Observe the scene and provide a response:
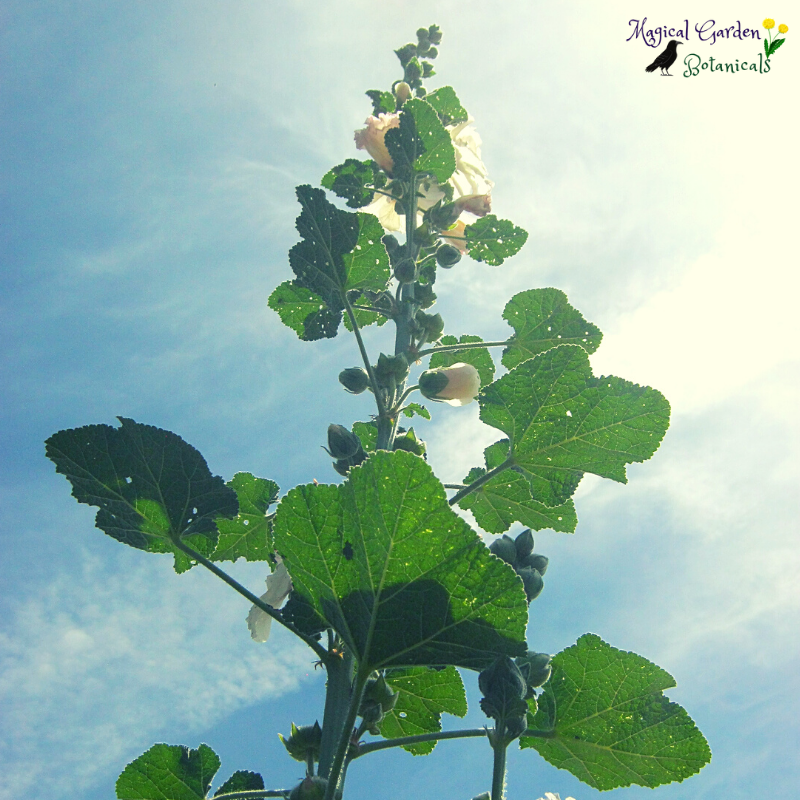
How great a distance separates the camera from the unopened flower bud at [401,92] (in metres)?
3.98

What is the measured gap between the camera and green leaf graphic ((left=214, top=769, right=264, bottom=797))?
244 centimetres

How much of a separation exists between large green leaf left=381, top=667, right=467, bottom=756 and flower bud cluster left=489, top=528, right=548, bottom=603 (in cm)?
59

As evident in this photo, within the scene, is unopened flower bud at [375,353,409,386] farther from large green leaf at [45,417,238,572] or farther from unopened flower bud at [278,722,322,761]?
unopened flower bud at [278,722,322,761]

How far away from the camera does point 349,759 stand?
6.72 feet

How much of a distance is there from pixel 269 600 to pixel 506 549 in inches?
38.5

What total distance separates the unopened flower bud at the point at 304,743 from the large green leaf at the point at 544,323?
205 cm

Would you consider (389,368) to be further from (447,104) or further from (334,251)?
(447,104)

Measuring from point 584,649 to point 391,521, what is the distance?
3.91 ft

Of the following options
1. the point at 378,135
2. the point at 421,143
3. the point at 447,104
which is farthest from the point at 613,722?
the point at 447,104

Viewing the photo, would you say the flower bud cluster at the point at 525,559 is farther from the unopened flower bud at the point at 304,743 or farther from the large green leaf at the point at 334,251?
the large green leaf at the point at 334,251

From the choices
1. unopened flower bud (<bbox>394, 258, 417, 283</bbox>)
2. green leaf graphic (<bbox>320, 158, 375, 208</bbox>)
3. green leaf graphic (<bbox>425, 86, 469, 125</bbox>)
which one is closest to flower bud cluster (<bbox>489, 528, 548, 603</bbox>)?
unopened flower bud (<bbox>394, 258, 417, 283</bbox>)

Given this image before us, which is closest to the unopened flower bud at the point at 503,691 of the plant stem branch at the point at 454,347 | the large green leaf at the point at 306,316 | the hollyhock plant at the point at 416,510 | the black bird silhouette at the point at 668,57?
the hollyhock plant at the point at 416,510

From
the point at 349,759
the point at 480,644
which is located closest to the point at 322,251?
the point at 480,644

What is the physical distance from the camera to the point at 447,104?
3680 millimetres
